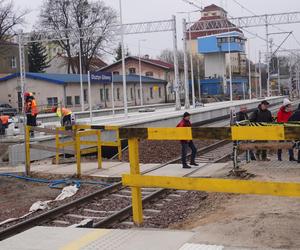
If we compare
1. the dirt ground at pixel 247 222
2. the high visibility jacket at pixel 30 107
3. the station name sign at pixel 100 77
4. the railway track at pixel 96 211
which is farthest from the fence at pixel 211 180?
the station name sign at pixel 100 77

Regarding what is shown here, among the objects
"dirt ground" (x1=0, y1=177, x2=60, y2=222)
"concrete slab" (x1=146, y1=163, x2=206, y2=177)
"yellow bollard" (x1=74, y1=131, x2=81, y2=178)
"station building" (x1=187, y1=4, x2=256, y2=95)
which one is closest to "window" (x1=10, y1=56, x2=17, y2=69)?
"station building" (x1=187, y1=4, x2=256, y2=95)

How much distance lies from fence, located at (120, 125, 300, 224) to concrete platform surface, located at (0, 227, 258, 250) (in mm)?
533

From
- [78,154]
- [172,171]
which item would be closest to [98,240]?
[78,154]

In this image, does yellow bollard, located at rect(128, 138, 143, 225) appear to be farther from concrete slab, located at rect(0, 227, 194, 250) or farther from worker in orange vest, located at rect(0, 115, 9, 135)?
worker in orange vest, located at rect(0, 115, 9, 135)

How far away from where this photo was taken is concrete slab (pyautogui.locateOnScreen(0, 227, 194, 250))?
555 centimetres

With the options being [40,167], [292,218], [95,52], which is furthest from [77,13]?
[292,218]

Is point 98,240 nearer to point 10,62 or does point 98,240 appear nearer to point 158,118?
point 158,118

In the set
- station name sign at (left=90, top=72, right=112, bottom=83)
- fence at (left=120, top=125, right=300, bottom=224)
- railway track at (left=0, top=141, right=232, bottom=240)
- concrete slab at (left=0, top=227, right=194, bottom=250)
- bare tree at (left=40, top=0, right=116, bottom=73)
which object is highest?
bare tree at (left=40, top=0, right=116, bottom=73)

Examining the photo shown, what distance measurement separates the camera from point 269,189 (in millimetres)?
5668

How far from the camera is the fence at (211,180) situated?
18.5 feet

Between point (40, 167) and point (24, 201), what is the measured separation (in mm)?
4590

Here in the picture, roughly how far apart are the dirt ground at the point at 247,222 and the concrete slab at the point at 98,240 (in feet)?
1.05

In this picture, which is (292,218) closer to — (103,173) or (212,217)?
(212,217)

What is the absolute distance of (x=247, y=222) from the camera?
23.0ft
